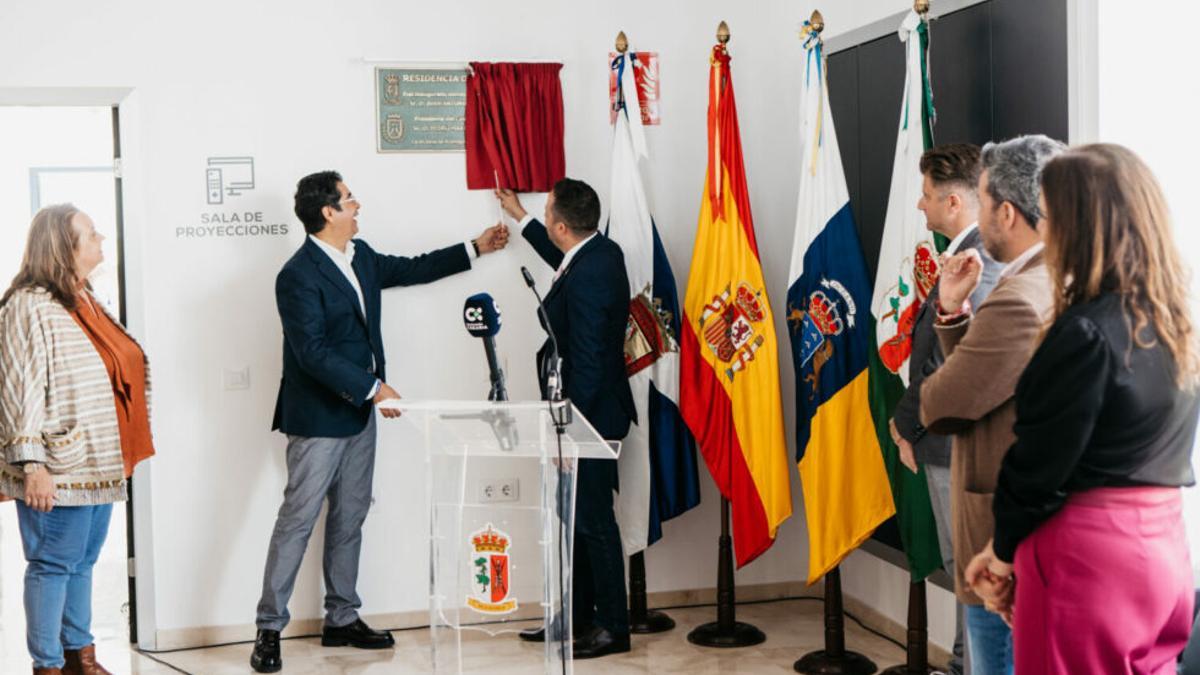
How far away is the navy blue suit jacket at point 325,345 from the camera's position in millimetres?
4250

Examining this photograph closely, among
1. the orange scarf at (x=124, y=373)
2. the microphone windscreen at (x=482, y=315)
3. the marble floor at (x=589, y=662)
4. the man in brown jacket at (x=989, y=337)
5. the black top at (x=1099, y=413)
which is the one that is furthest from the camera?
the marble floor at (x=589, y=662)

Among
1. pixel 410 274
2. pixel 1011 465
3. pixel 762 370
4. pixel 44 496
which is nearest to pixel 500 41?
pixel 410 274

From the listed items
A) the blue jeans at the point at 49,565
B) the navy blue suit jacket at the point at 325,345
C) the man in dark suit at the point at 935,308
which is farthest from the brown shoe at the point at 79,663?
the man in dark suit at the point at 935,308

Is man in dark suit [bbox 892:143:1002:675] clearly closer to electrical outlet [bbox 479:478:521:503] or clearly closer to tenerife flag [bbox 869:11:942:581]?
tenerife flag [bbox 869:11:942:581]

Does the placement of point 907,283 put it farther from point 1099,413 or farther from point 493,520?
point 1099,413

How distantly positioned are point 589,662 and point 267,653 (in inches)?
42.8

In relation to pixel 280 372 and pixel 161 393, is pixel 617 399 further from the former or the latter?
pixel 161 393

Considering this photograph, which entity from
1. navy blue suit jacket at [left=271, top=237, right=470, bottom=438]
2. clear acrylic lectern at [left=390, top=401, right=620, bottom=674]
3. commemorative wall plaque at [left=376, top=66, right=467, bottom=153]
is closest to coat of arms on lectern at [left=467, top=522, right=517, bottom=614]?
clear acrylic lectern at [left=390, top=401, right=620, bottom=674]

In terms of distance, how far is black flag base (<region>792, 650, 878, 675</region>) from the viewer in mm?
4113

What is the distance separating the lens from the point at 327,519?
4.58 metres

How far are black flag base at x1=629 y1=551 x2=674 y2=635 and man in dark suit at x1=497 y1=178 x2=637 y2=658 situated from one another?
1.02 feet

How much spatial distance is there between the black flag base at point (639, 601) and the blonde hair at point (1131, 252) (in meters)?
2.86

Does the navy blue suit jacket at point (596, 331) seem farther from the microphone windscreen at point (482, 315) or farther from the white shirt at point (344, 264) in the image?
the microphone windscreen at point (482, 315)

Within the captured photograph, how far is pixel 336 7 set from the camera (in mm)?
4629
